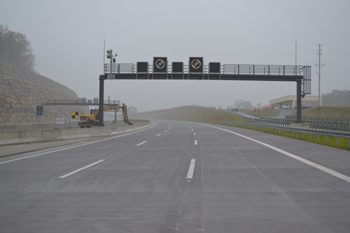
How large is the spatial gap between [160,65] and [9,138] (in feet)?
57.4

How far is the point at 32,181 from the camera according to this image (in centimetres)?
699

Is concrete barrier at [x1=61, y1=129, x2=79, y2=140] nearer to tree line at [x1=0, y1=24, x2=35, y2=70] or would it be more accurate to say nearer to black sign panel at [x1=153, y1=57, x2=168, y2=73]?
black sign panel at [x1=153, y1=57, x2=168, y2=73]

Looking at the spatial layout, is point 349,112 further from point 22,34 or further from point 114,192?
point 22,34

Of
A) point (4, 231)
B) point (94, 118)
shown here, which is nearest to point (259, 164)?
point (4, 231)

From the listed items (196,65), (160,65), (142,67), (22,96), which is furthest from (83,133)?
(22,96)

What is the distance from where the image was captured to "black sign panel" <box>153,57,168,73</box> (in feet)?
97.4

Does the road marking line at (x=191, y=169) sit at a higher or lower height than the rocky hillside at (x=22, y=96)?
lower

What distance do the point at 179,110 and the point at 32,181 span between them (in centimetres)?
16084

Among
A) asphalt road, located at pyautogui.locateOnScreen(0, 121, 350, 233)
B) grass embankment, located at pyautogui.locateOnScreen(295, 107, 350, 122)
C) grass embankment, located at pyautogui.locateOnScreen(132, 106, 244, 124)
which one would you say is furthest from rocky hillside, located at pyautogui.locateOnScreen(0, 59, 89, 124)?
grass embankment, located at pyautogui.locateOnScreen(295, 107, 350, 122)

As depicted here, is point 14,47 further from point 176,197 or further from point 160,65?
point 176,197

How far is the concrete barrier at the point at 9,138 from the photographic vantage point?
14836mm

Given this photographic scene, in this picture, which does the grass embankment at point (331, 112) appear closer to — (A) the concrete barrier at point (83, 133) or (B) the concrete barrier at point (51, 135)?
(A) the concrete barrier at point (83, 133)

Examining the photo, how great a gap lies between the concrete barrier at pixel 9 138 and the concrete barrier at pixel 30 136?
33 cm

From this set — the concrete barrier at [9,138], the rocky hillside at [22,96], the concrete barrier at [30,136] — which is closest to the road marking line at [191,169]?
the concrete barrier at [9,138]
